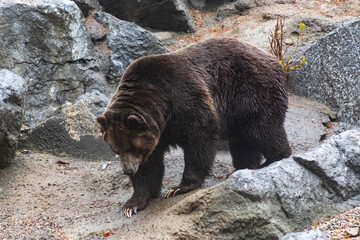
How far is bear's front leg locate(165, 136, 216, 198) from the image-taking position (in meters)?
5.73

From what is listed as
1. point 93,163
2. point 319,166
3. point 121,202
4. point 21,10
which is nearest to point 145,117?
point 121,202

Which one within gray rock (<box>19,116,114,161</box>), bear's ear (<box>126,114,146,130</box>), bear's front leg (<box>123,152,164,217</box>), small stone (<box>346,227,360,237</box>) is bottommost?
gray rock (<box>19,116,114,161</box>)

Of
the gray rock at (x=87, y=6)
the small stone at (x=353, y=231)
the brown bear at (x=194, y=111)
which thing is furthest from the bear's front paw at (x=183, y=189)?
the gray rock at (x=87, y=6)

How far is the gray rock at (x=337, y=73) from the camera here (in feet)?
28.4

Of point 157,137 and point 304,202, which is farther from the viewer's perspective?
point 157,137

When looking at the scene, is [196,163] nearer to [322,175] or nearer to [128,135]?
[128,135]

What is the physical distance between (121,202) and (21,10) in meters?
4.10

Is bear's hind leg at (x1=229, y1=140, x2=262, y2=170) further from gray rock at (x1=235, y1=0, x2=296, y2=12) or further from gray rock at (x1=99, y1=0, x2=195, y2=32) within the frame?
gray rock at (x1=235, y1=0, x2=296, y2=12)

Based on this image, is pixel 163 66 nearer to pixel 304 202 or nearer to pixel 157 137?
pixel 157 137

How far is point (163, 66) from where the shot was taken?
582 centimetres

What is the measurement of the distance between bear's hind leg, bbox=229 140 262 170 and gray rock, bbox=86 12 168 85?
12.8 feet

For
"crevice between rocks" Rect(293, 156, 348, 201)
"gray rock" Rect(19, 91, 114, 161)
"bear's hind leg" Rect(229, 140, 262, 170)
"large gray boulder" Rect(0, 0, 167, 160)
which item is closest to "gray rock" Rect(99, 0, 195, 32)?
"large gray boulder" Rect(0, 0, 167, 160)

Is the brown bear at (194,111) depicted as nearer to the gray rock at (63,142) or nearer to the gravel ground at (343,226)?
the gravel ground at (343,226)

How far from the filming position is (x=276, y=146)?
6.18m
